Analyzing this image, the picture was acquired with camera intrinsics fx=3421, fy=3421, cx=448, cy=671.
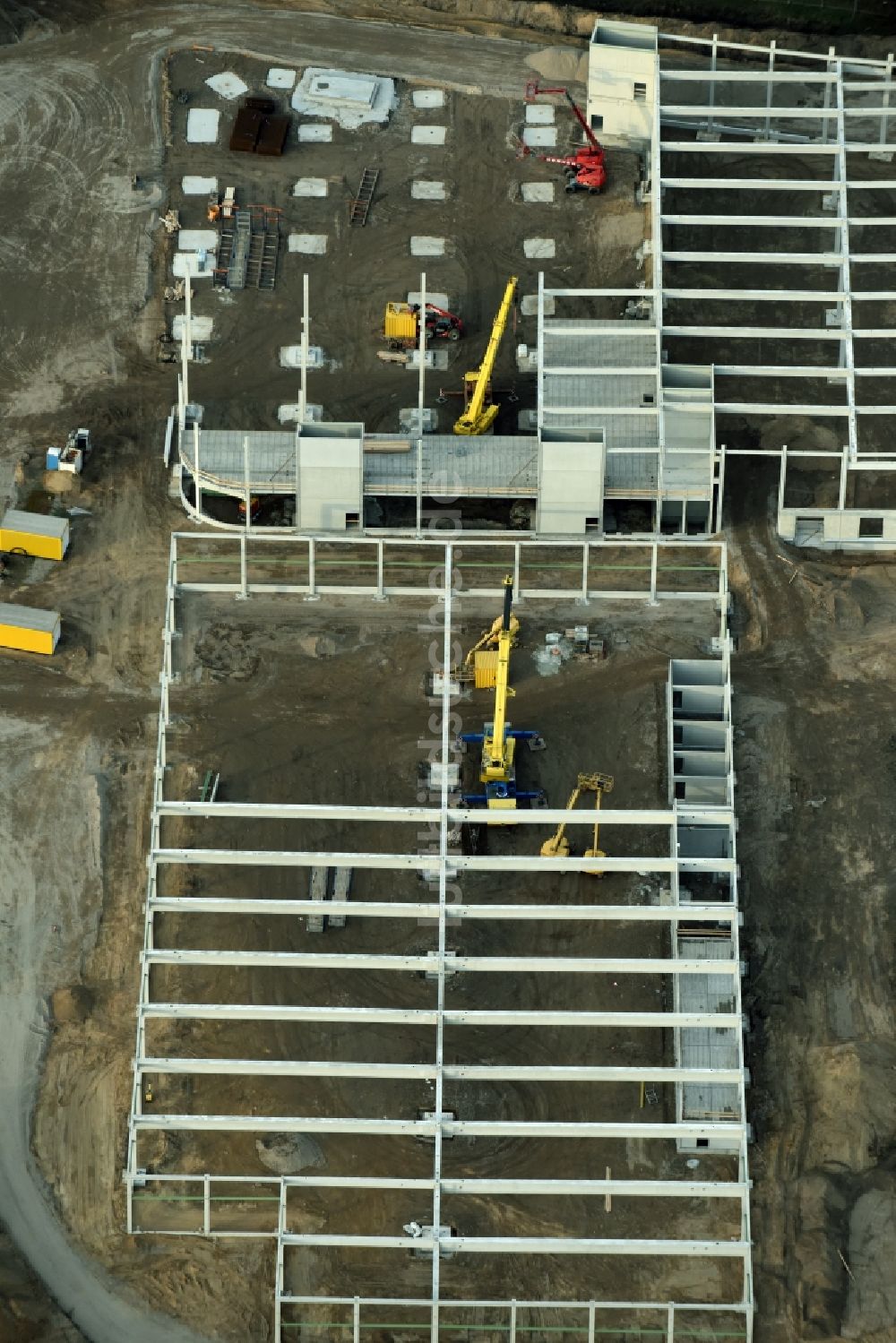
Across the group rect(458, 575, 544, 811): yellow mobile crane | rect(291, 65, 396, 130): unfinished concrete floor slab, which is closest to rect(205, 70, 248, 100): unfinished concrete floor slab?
rect(291, 65, 396, 130): unfinished concrete floor slab

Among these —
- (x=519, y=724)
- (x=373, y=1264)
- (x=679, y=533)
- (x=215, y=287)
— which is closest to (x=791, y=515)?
(x=679, y=533)

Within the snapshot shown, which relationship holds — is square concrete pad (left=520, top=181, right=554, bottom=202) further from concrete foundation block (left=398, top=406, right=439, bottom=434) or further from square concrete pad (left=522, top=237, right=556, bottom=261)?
concrete foundation block (left=398, top=406, right=439, bottom=434)

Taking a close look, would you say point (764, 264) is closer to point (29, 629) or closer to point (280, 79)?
point (280, 79)

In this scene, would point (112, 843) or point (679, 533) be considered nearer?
point (112, 843)

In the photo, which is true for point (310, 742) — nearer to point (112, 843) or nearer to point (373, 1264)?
point (112, 843)

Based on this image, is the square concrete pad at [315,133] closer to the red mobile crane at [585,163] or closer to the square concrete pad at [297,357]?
the red mobile crane at [585,163]
